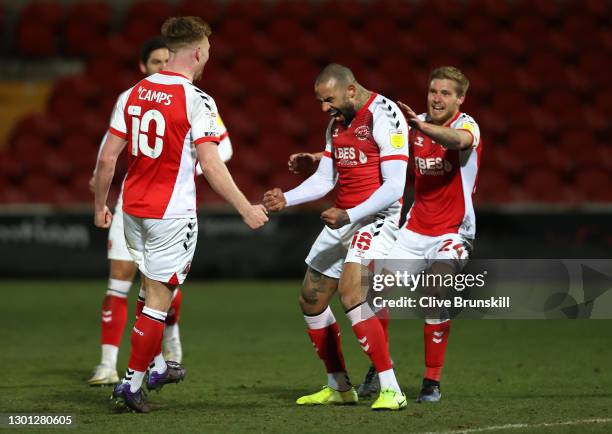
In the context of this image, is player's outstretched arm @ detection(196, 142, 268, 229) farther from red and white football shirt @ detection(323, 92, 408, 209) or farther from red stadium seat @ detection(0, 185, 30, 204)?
red stadium seat @ detection(0, 185, 30, 204)

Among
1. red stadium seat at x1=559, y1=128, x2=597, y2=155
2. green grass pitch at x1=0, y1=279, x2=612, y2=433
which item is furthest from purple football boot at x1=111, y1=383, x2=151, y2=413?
red stadium seat at x1=559, y1=128, x2=597, y2=155

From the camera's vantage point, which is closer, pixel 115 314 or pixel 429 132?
pixel 429 132

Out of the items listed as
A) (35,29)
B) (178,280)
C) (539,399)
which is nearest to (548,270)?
(539,399)

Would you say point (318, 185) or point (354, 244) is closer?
point (354, 244)

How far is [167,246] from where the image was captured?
570cm

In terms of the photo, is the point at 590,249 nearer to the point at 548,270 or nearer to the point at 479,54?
the point at 548,270

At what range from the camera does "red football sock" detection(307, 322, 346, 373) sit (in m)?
6.23

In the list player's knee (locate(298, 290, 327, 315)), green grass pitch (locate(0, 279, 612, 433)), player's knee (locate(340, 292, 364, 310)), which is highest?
player's knee (locate(340, 292, 364, 310))

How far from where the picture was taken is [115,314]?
719 cm

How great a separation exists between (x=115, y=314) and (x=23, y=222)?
5.98 meters

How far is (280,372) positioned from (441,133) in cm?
233

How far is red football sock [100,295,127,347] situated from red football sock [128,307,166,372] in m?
1.43

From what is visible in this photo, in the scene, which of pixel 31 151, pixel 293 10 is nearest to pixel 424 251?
pixel 31 151

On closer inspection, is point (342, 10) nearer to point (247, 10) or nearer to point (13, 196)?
point (247, 10)
